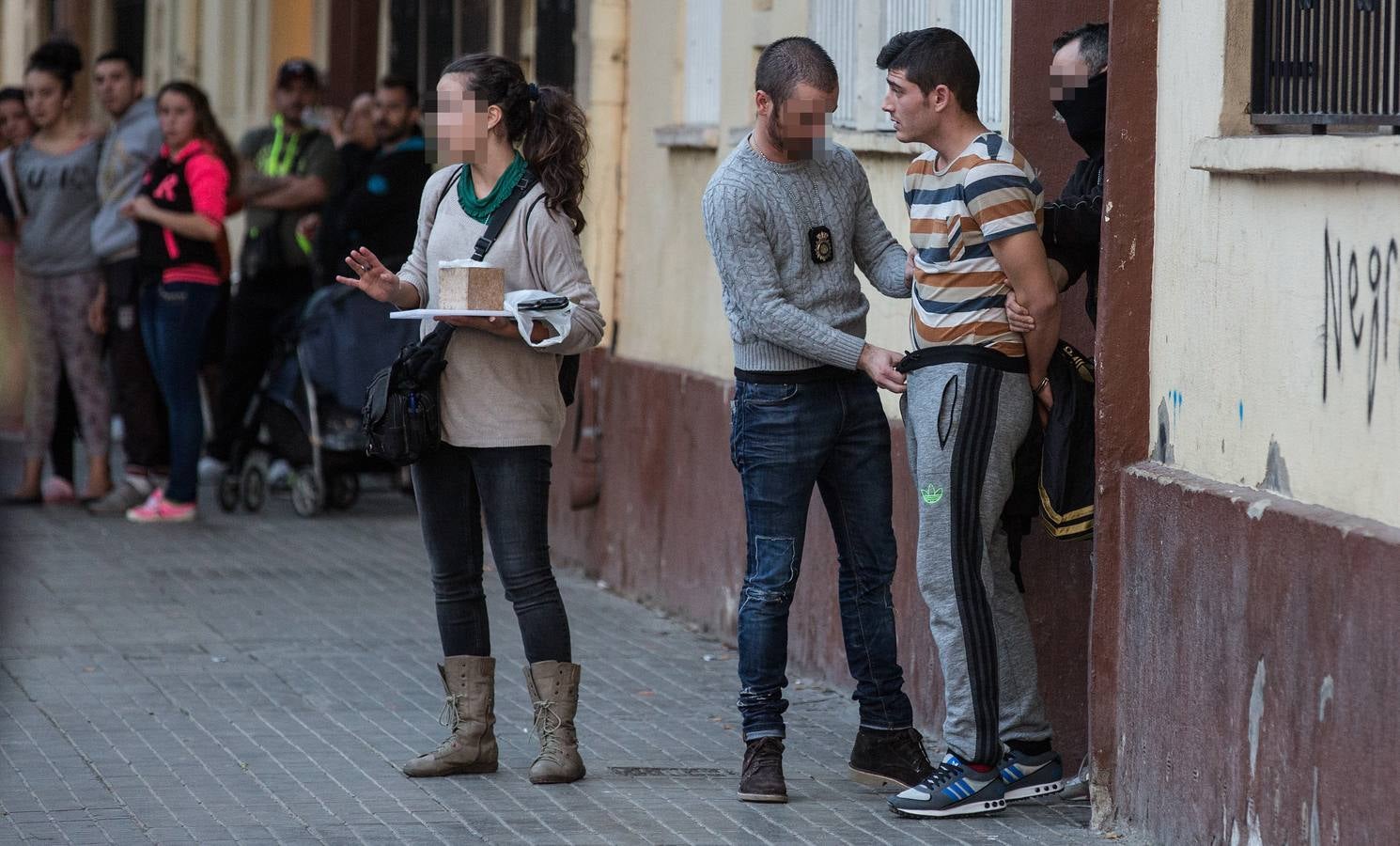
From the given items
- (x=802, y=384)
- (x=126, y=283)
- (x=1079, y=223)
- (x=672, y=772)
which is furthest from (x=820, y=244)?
(x=126, y=283)

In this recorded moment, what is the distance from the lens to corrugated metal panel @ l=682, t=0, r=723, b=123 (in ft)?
30.2

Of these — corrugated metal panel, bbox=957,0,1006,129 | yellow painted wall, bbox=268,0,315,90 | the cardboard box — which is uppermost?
yellow painted wall, bbox=268,0,315,90

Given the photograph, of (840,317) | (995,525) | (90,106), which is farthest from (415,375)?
→ (90,106)

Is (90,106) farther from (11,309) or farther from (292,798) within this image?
(11,309)

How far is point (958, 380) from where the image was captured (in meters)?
5.70

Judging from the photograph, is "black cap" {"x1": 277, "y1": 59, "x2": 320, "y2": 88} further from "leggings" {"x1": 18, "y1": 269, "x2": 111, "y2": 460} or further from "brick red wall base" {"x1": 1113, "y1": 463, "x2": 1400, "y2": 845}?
"brick red wall base" {"x1": 1113, "y1": 463, "x2": 1400, "y2": 845}

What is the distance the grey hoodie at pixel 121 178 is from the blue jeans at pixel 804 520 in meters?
6.62

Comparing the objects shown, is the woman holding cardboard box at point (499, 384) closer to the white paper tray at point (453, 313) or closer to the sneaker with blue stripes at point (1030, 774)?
the white paper tray at point (453, 313)

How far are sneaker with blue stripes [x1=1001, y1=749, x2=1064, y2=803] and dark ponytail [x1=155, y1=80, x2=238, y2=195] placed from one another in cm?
650

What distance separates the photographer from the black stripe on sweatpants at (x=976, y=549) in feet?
18.7

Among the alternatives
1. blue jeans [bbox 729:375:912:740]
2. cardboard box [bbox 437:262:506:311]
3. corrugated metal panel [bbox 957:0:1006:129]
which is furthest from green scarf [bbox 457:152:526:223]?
corrugated metal panel [bbox 957:0:1006:129]

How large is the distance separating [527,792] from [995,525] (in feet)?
4.64

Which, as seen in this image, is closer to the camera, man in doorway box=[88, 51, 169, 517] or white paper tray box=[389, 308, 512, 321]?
white paper tray box=[389, 308, 512, 321]

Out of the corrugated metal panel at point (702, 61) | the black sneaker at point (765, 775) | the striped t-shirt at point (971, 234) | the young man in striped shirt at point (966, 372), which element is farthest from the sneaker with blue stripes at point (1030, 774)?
the corrugated metal panel at point (702, 61)
